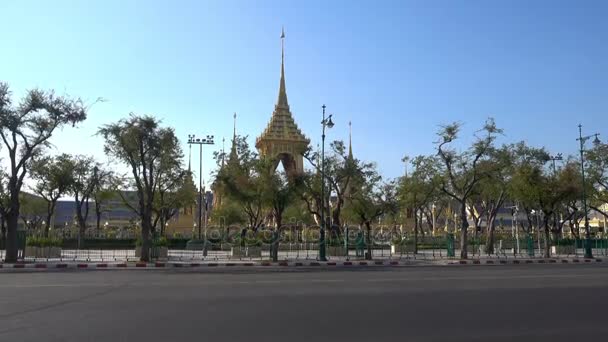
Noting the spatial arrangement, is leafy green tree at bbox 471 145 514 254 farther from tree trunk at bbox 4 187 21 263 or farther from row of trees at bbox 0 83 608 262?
tree trunk at bbox 4 187 21 263

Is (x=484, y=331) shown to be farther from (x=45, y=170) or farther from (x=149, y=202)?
(x=45, y=170)

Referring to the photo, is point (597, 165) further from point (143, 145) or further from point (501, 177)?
point (143, 145)

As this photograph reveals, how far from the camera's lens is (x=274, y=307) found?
11.0 meters

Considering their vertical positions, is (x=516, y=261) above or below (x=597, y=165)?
below

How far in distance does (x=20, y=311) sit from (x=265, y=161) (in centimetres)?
2705

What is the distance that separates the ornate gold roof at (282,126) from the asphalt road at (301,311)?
7312 centimetres

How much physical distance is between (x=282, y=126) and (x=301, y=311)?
264ft

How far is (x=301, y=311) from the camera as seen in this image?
10.5 meters

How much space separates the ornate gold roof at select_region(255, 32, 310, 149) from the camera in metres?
89.1

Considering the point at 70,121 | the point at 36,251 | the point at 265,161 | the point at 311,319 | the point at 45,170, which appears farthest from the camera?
the point at 45,170

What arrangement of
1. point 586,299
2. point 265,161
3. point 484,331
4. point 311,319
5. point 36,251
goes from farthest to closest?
1. point 265,161
2. point 36,251
3. point 586,299
4. point 311,319
5. point 484,331

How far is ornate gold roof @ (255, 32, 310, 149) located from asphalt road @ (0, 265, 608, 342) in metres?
73.1

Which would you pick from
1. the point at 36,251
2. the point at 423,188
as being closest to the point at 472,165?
the point at 423,188

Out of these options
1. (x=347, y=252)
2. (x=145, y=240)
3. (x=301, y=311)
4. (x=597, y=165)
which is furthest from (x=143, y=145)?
(x=597, y=165)
